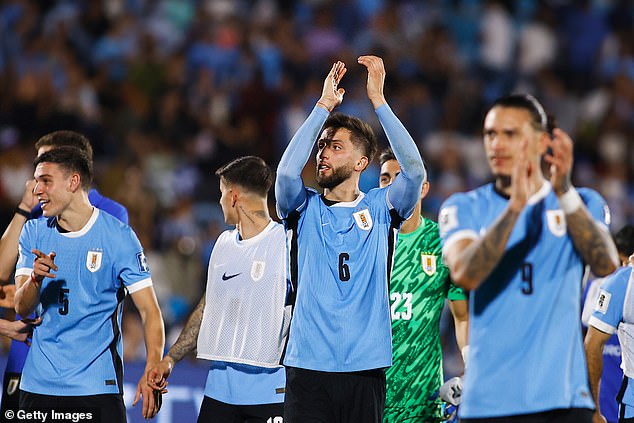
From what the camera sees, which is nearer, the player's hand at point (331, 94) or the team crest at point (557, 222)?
the team crest at point (557, 222)

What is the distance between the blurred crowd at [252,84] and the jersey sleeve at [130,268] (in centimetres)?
500

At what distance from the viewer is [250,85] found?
46.9 feet

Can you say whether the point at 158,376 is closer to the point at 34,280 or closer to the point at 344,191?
the point at 34,280

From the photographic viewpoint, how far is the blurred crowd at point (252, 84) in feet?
41.0

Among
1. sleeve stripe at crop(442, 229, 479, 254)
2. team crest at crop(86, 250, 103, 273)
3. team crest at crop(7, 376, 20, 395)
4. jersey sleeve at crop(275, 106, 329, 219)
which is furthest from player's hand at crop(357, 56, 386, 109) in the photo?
team crest at crop(7, 376, 20, 395)

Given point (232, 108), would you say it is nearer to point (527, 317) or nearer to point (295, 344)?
point (295, 344)

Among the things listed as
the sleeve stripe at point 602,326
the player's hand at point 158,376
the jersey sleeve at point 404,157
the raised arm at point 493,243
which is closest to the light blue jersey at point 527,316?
the raised arm at point 493,243

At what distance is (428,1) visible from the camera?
17.2m

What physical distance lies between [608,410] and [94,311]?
3.89m

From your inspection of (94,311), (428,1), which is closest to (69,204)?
(94,311)

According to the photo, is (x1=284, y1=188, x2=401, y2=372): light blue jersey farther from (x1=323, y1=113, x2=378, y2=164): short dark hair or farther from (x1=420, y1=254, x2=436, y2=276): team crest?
(x1=420, y1=254, x2=436, y2=276): team crest

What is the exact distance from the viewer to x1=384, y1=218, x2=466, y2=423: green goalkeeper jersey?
677 cm

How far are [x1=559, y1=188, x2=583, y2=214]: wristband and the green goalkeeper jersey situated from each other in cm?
249

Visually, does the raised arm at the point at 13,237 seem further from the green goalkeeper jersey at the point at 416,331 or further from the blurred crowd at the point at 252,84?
the blurred crowd at the point at 252,84
